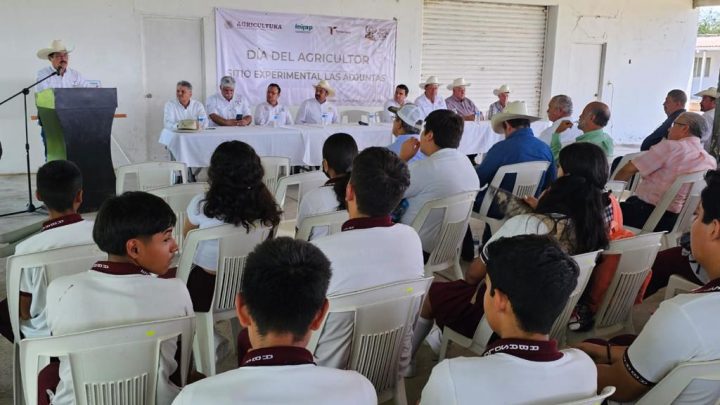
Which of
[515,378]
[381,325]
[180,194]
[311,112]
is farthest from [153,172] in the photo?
[311,112]

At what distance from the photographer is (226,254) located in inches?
92.1

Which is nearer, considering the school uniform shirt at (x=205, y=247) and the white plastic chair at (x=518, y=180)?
the school uniform shirt at (x=205, y=247)

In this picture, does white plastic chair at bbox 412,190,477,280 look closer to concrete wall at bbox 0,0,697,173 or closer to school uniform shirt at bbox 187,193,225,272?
school uniform shirt at bbox 187,193,225,272

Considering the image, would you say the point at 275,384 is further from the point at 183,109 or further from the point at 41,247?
the point at 183,109

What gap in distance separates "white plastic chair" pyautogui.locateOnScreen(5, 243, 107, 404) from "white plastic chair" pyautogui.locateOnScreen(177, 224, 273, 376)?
0.39m

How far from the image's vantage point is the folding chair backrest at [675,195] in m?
3.51

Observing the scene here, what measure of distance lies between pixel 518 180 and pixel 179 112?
14.3 feet

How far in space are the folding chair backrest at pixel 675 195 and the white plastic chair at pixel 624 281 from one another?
1382 millimetres

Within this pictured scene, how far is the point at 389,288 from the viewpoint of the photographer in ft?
5.46

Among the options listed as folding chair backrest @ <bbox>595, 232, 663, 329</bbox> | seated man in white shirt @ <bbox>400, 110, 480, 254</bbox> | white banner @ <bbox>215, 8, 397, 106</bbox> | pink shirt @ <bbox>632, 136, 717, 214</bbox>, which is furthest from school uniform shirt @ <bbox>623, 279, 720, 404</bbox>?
white banner @ <bbox>215, 8, 397, 106</bbox>

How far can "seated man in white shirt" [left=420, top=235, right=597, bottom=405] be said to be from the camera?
1.16 metres

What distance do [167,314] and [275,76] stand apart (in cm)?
729

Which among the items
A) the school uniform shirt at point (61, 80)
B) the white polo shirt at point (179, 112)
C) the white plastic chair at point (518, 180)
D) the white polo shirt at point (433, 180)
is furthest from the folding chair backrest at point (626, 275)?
the school uniform shirt at point (61, 80)

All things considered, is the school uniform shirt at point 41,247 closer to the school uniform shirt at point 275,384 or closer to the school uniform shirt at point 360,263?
the school uniform shirt at point 360,263
